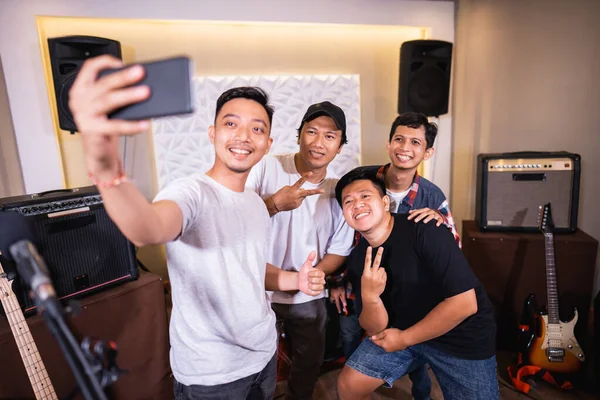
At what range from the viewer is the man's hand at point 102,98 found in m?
A: 0.54

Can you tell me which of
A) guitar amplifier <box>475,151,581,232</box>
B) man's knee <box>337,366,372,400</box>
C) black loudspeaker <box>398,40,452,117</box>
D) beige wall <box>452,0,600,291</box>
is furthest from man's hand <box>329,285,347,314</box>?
beige wall <box>452,0,600,291</box>

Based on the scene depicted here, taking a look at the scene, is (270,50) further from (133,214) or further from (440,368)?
(133,214)

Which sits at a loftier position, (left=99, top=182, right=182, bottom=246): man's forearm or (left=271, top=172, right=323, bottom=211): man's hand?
(left=99, top=182, right=182, bottom=246): man's forearm

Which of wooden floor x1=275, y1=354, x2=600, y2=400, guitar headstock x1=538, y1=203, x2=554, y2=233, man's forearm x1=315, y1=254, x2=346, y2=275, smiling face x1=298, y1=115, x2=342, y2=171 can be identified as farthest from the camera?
guitar headstock x1=538, y1=203, x2=554, y2=233

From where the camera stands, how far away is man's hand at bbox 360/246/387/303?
1.41 metres

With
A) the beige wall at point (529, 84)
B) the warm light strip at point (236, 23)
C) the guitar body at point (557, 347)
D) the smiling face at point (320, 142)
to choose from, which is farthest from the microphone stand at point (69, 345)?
the beige wall at point (529, 84)

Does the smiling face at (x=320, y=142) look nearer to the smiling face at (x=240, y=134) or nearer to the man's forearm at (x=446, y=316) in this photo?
the smiling face at (x=240, y=134)

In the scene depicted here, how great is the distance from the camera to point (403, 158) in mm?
1893

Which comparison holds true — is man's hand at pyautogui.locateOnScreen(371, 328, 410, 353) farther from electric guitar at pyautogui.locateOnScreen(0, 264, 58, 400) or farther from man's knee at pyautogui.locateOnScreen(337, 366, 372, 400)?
electric guitar at pyautogui.locateOnScreen(0, 264, 58, 400)

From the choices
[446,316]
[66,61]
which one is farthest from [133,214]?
[66,61]

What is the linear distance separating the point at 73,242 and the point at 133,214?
1068 millimetres

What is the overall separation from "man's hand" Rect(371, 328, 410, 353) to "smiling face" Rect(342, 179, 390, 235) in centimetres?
41

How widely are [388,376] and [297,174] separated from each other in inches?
38.2

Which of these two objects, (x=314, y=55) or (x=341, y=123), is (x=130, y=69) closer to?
(x=341, y=123)
